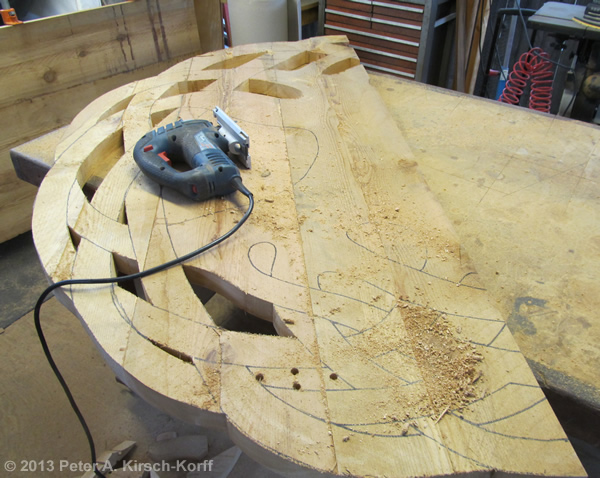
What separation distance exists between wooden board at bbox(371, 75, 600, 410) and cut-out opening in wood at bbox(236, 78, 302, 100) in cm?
37

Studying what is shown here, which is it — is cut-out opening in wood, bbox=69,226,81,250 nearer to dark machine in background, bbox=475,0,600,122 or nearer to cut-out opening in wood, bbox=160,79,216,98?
cut-out opening in wood, bbox=160,79,216,98

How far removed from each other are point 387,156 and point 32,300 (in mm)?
1895

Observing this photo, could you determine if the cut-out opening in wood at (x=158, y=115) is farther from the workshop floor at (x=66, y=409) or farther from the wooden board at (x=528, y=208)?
the workshop floor at (x=66, y=409)

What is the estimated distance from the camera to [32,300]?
218 centimetres

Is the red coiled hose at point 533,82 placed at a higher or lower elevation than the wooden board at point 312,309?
lower

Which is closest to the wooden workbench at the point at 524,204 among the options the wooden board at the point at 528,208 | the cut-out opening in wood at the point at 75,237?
the wooden board at the point at 528,208

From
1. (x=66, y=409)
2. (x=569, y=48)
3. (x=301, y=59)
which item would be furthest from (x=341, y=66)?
(x=569, y=48)

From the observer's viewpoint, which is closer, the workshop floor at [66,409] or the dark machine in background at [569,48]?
the workshop floor at [66,409]

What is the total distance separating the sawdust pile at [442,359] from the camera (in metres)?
0.67

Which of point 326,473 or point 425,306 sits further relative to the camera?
point 425,306

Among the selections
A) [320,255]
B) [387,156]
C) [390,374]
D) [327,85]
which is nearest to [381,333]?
[390,374]

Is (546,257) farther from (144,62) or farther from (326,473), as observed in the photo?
(144,62)

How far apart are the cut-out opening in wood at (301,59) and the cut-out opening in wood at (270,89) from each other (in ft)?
0.59

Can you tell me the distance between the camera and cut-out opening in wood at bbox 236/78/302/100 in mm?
1538
